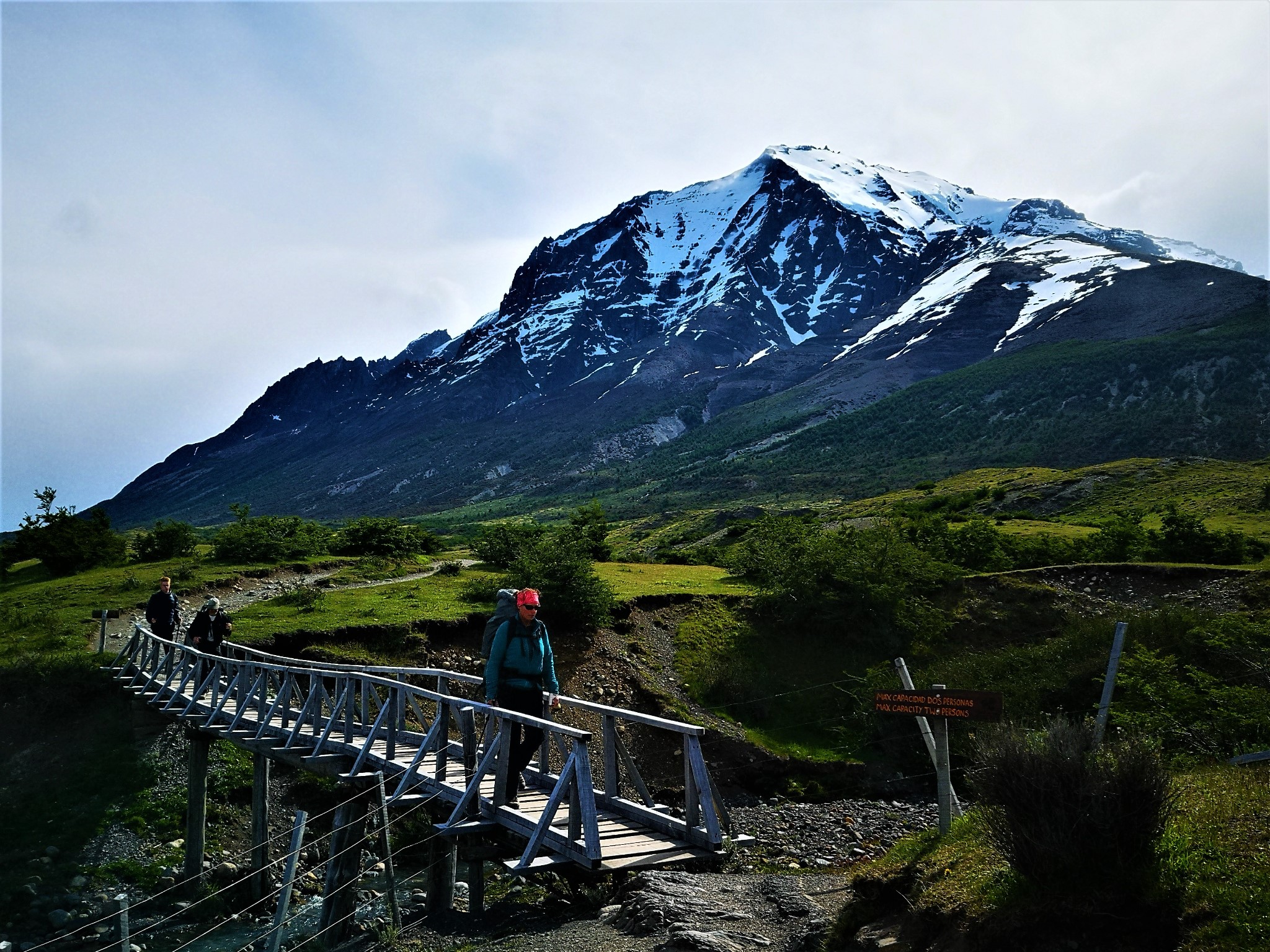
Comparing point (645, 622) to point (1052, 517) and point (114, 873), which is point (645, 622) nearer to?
point (114, 873)

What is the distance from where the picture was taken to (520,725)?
9984 mm

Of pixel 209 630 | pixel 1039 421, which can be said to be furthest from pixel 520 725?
pixel 1039 421

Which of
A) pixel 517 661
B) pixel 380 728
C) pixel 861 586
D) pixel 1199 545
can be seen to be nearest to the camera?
pixel 517 661

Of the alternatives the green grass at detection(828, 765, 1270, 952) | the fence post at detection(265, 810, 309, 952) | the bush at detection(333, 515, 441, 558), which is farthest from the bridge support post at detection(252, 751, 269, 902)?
the bush at detection(333, 515, 441, 558)

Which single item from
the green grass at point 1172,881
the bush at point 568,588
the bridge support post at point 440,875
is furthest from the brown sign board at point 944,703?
the bush at point 568,588

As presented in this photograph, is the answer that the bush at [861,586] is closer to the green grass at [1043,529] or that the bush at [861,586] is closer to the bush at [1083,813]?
the green grass at [1043,529]

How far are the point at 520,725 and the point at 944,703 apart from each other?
485cm

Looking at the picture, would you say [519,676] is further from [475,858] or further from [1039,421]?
[1039,421]

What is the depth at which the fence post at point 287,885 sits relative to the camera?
33.9 feet

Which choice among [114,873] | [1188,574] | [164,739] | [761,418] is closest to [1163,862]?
[114,873]

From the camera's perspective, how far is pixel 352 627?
22938 mm

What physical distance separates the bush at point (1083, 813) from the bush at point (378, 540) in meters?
37.2

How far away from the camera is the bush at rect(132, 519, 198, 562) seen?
127 ft

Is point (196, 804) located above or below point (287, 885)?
below
